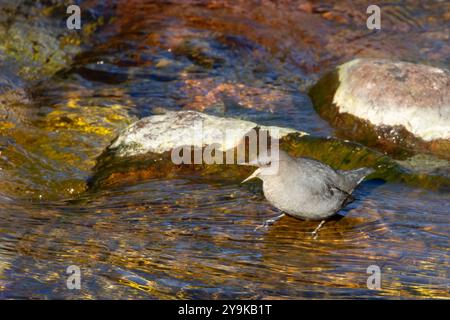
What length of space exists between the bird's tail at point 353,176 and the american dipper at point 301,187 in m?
0.13

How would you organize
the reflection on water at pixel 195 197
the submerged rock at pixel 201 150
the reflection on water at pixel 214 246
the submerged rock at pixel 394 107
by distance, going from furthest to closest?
the submerged rock at pixel 394 107
the submerged rock at pixel 201 150
the reflection on water at pixel 195 197
the reflection on water at pixel 214 246

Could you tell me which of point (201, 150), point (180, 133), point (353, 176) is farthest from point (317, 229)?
point (180, 133)

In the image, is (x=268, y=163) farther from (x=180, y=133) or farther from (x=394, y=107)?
(x=394, y=107)

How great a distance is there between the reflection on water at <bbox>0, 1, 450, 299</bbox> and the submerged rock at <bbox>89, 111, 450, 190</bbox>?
175mm

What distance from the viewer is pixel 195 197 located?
7215 mm

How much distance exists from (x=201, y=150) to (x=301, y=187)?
1.76 meters

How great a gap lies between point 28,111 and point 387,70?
4.03m

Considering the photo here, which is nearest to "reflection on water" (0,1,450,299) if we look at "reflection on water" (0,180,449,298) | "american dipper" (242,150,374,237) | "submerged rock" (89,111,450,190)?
"reflection on water" (0,180,449,298)

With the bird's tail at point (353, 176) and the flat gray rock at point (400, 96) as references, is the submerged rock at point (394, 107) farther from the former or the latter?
the bird's tail at point (353, 176)

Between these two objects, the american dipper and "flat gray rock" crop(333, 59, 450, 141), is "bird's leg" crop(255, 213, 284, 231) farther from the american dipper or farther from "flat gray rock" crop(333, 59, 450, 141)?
"flat gray rock" crop(333, 59, 450, 141)

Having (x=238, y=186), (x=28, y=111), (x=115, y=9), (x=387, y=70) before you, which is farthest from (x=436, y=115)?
(x=115, y=9)

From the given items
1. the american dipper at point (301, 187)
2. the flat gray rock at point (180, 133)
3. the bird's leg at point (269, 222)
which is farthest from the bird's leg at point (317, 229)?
the flat gray rock at point (180, 133)

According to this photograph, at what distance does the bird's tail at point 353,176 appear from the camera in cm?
677
